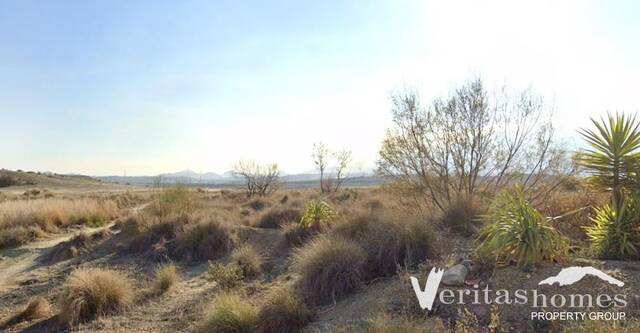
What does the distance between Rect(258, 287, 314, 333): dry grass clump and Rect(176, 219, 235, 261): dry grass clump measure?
19.0ft

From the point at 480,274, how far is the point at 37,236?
15882 millimetres

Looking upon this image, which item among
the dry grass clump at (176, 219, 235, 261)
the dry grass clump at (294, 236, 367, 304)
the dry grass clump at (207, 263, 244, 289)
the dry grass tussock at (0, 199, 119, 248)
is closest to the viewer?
the dry grass clump at (294, 236, 367, 304)

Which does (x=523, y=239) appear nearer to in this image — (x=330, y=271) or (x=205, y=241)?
(x=330, y=271)

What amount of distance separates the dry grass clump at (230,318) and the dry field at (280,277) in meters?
0.01

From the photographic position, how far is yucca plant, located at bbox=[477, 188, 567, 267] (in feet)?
17.9

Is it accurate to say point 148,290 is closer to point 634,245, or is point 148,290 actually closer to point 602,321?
point 602,321

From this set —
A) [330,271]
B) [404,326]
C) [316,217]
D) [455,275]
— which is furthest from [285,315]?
[316,217]

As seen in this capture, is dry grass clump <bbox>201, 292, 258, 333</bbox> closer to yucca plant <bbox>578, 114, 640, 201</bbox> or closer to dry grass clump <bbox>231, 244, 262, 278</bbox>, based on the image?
dry grass clump <bbox>231, 244, 262, 278</bbox>

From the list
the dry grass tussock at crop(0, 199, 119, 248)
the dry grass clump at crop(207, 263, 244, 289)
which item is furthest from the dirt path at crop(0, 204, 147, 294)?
the dry grass clump at crop(207, 263, 244, 289)

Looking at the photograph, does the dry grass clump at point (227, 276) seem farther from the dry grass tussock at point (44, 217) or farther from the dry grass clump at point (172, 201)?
the dry grass tussock at point (44, 217)

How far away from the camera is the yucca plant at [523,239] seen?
545 cm

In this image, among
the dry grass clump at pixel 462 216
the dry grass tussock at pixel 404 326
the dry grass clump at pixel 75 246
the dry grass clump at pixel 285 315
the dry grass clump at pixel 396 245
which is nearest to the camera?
the dry grass tussock at pixel 404 326

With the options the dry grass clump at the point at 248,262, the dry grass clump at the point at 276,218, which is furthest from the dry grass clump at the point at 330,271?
the dry grass clump at the point at 276,218

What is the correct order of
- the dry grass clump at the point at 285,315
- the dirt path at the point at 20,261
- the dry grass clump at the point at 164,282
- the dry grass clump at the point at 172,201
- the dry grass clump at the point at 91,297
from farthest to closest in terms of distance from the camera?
the dry grass clump at the point at 172,201
the dirt path at the point at 20,261
the dry grass clump at the point at 164,282
the dry grass clump at the point at 91,297
the dry grass clump at the point at 285,315
